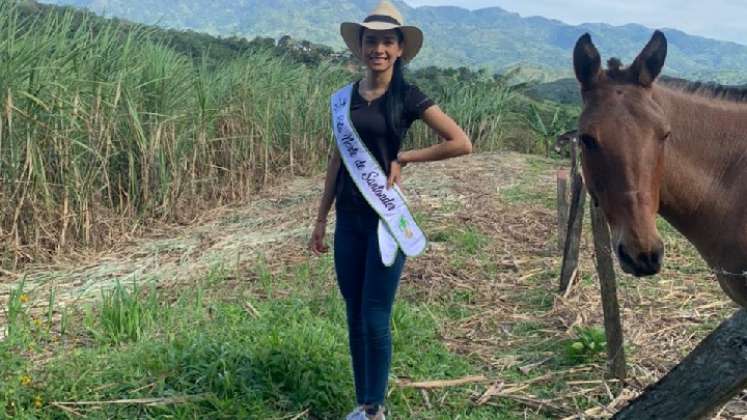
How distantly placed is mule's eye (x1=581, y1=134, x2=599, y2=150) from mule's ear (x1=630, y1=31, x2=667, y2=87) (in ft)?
1.07

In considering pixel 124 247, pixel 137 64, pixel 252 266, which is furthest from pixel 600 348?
pixel 137 64

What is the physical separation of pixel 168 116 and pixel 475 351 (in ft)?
14.9

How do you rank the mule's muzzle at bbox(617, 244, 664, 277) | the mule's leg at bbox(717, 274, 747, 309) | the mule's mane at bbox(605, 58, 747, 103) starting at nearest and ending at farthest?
the mule's muzzle at bbox(617, 244, 664, 277), the mule's leg at bbox(717, 274, 747, 309), the mule's mane at bbox(605, 58, 747, 103)

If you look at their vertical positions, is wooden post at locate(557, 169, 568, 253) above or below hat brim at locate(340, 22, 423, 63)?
below

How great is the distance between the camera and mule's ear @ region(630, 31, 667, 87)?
7.46 ft

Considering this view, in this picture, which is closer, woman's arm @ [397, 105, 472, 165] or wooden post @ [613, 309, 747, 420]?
wooden post @ [613, 309, 747, 420]

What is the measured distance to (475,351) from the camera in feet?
13.3

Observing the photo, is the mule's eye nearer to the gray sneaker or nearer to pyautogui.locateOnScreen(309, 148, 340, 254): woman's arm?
pyautogui.locateOnScreen(309, 148, 340, 254): woman's arm

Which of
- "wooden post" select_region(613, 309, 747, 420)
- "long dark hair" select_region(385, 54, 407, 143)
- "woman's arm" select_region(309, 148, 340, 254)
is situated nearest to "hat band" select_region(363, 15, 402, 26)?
"long dark hair" select_region(385, 54, 407, 143)

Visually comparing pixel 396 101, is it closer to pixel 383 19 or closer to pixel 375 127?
pixel 375 127

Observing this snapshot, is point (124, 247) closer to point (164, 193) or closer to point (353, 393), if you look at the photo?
point (164, 193)

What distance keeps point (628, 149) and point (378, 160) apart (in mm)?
1065

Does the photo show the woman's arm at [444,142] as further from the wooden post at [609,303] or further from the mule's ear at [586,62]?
the wooden post at [609,303]

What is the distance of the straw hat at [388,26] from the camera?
2729 mm
